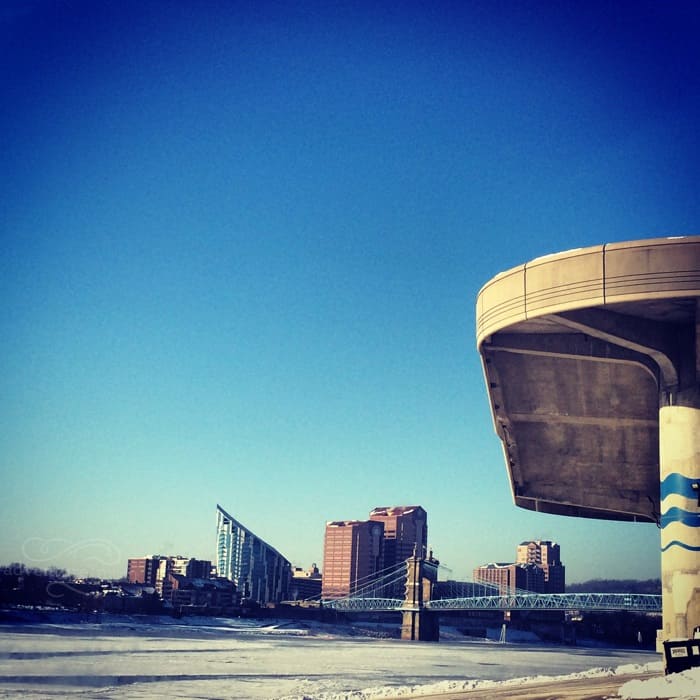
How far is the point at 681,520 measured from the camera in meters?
25.0

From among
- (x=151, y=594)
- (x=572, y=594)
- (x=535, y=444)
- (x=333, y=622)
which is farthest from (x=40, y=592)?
(x=535, y=444)

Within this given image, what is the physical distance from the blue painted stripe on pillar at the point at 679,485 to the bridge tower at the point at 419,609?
133m

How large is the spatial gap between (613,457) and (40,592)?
97.9 m

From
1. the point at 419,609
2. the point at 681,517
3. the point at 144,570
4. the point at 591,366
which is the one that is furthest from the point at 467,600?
the point at 681,517

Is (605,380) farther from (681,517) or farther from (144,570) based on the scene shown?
(144,570)

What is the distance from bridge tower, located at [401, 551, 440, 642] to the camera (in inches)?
6073

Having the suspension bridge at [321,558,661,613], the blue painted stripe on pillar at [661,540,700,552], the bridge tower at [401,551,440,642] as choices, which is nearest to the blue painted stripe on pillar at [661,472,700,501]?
the blue painted stripe on pillar at [661,540,700,552]

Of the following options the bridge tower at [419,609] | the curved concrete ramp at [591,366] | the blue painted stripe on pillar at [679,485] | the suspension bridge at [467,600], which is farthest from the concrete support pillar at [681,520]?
the bridge tower at [419,609]

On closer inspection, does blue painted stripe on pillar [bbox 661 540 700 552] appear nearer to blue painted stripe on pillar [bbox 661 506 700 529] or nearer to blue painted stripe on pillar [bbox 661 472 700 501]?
blue painted stripe on pillar [bbox 661 506 700 529]

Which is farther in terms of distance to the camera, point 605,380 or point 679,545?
point 605,380

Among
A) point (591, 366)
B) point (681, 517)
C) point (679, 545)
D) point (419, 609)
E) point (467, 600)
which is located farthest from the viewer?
point (467, 600)

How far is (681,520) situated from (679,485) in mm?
1012

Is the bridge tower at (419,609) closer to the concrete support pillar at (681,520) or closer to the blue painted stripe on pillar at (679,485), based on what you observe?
the concrete support pillar at (681,520)

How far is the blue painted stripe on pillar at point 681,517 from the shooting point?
24672mm
